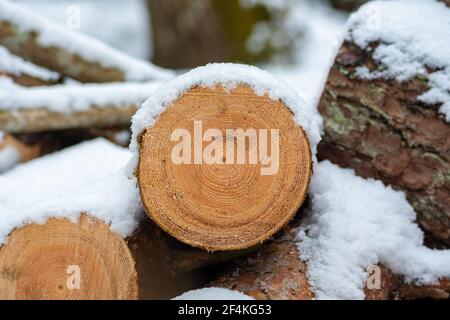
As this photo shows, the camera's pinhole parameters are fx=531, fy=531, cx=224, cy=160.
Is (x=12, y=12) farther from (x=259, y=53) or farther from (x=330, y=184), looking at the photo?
(x=259, y=53)

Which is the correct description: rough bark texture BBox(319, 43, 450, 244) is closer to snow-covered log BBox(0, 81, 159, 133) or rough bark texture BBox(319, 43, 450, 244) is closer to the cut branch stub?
the cut branch stub

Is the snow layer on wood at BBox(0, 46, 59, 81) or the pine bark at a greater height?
the pine bark

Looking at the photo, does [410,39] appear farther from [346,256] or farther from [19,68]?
[19,68]

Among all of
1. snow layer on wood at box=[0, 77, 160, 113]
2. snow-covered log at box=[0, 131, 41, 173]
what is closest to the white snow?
snow-covered log at box=[0, 131, 41, 173]

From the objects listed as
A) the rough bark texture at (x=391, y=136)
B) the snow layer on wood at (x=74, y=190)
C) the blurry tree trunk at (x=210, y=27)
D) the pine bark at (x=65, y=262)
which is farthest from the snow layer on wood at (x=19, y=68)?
the blurry tree trunk at (x=210, y=27)

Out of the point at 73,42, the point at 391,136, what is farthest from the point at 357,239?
the point at 73,42

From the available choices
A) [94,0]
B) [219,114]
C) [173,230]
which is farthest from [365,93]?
[94,0]

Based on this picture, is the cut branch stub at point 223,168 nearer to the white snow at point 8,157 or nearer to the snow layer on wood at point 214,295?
the snow layer on wood at point 214,295
